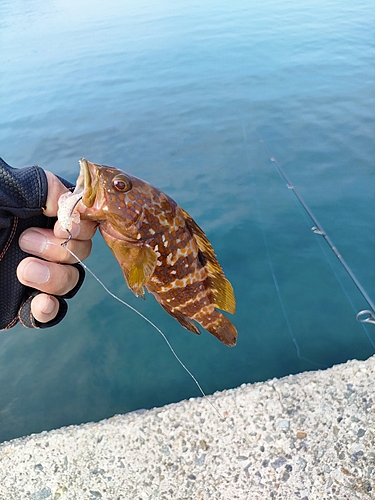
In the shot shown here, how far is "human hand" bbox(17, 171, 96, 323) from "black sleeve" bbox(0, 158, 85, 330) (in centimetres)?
5

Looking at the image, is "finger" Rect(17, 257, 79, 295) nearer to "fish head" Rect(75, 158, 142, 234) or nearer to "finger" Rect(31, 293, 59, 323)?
"finger" Rect(31, 293, 59, 323)

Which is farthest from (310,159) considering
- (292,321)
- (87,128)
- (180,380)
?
(87,128)

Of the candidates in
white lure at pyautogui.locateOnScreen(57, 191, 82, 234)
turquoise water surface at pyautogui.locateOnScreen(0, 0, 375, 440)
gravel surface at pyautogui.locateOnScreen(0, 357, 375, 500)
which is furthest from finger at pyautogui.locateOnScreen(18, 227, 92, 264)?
turquoise water surface at pyautogui.locateOnScreen(0, 0, 375, 440)

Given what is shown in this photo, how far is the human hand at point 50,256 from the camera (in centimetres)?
222

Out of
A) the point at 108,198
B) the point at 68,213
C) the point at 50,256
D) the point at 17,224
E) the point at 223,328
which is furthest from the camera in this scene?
the point at 223,328

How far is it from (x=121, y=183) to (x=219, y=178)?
5.44 meters

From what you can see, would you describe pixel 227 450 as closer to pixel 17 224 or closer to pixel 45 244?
pixel 45 244

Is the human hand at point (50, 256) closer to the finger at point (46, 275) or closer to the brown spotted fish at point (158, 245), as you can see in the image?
the finger at point (46, 275)

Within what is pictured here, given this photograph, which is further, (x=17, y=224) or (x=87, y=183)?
(x=17, y=224)

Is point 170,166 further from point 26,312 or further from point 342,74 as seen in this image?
point 342,74

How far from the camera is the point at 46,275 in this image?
235 centimetres

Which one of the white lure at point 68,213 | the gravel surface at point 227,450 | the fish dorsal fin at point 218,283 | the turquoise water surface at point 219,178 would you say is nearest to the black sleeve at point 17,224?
the white lure at point 68,213

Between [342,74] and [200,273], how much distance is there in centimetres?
1152

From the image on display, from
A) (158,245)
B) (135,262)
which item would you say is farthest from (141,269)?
(158,245)
